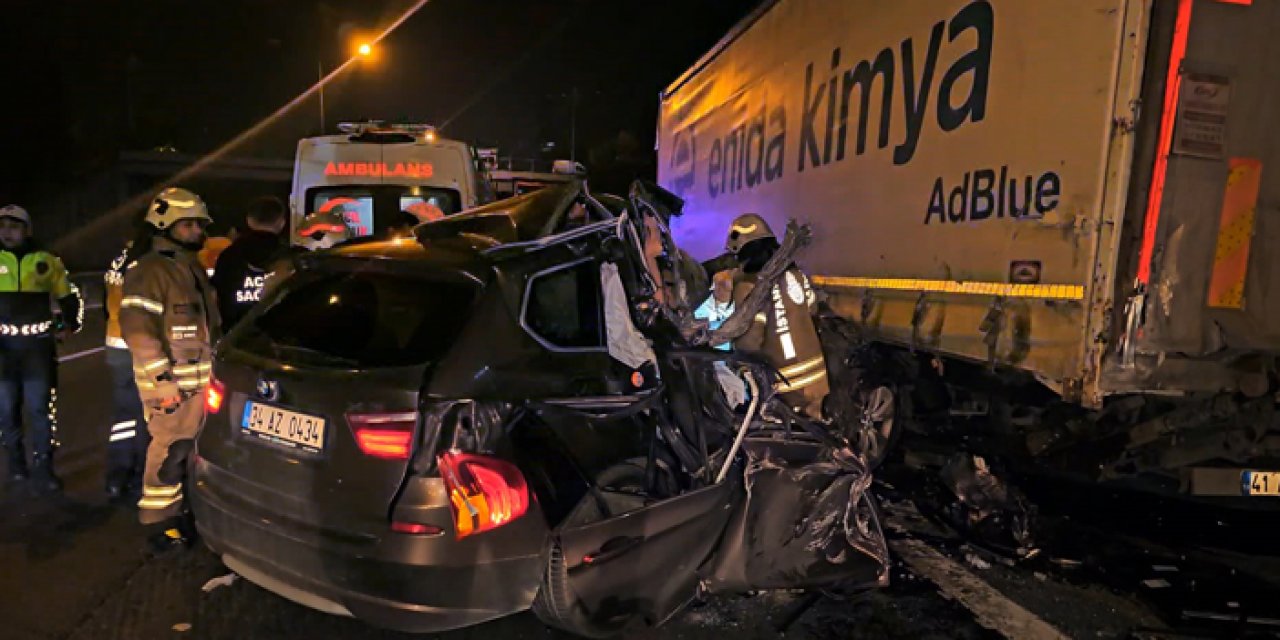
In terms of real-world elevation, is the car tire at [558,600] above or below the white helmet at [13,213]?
below

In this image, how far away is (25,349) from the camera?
16.1 feet

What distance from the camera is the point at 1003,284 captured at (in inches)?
158

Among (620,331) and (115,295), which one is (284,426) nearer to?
(620,331)

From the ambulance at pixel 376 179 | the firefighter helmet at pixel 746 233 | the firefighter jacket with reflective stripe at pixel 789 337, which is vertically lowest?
the firefighter jacket with reflective stripe at pixel 789 337

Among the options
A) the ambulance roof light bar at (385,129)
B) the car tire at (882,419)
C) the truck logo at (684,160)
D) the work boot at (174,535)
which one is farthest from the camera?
the truck logo at (684,160)

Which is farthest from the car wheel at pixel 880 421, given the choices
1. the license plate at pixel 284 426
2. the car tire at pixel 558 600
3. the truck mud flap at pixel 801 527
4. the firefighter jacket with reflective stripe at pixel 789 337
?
the license plate at pixel 284 426

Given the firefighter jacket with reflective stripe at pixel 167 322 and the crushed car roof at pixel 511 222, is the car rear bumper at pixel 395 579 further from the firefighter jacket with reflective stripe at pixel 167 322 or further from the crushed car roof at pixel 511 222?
the firefighter jacket with reflective stripe at pixel 167 322

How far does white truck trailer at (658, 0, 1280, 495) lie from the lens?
3.35m

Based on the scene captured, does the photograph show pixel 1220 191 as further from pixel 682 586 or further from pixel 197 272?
pixel 197 272

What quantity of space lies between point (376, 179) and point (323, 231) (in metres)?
2.57

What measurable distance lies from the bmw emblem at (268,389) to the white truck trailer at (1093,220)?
3.31 m

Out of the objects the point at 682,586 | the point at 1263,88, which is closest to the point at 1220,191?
the point at 1263,88

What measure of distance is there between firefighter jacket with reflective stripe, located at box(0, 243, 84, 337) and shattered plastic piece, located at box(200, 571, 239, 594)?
2.42m

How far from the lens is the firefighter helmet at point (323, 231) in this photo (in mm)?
5598
